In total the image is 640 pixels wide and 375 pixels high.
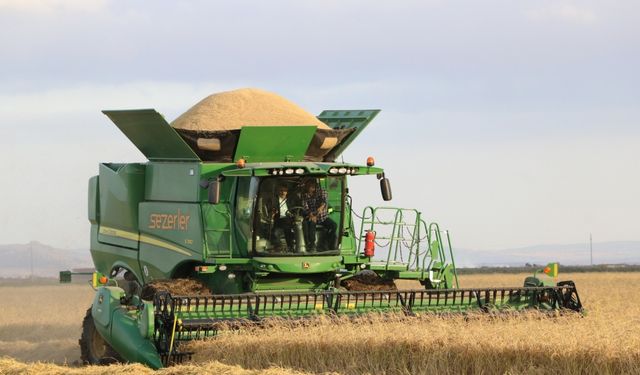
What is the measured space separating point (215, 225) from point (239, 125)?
1285mm

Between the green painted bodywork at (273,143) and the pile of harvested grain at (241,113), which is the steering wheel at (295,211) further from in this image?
the pile of harvested grain at (241,113)

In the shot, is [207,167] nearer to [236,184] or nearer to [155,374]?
[236,184]

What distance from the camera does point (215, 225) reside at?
12.9 m

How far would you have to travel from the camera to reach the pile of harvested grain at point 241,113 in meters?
13.3

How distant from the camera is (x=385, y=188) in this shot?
12969 mm

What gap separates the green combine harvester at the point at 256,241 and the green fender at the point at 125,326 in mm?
21

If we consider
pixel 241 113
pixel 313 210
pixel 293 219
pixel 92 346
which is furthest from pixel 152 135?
pixel 92 346

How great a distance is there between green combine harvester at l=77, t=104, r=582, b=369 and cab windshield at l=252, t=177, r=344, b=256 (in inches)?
0.5

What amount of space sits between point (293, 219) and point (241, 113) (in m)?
1.62

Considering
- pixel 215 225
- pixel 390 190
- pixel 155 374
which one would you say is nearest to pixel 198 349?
pixel 155 374

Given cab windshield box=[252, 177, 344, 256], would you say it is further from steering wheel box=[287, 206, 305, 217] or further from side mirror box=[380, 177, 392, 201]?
side mirror box=[380, 177, 392, 201]

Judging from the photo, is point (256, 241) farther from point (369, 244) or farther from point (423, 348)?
point (423, 348)

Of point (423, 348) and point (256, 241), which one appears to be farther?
point (256, 241)

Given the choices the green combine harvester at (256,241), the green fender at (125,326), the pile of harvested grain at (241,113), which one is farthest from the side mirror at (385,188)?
the green fender at (125,326)
